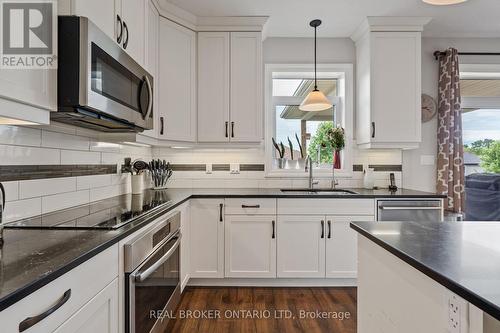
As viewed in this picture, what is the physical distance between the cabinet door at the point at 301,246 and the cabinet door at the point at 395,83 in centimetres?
108

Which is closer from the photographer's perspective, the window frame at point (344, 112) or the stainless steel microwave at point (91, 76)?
the stainless steel microwave at point (91, 76)

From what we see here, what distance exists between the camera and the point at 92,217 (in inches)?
57.4

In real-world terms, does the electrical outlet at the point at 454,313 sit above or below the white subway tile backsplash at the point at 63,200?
below

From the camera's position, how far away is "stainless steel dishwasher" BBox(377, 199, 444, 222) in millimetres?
2553

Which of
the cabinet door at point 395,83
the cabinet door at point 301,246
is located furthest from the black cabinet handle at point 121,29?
the cabinet door at point 395,83

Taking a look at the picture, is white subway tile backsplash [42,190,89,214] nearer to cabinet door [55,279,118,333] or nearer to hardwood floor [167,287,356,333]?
cabinet door [55,279,118,333]

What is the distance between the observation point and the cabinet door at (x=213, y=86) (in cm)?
285

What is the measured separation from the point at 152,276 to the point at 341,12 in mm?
2734

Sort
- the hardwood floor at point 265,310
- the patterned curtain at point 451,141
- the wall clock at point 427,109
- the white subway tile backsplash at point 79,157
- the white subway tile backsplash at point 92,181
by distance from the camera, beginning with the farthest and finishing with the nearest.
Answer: the wall clock at point 427,109, the patterned curtain at point 451,141, the hardwood floor at point 265,310, the white subway tile backsplash at point 92,181, the white subway tile backsplash at point 79,157

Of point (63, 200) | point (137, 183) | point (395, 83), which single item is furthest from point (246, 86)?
point (63, 200)

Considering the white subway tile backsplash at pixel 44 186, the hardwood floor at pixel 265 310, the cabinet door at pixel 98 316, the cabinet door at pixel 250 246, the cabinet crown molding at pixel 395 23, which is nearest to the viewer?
the cabinet door at pixel 98 316

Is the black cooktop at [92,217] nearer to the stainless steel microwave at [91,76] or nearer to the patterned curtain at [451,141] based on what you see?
the stainless steel microwave at [91,76]

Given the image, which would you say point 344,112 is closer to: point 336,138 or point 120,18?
point 336,138


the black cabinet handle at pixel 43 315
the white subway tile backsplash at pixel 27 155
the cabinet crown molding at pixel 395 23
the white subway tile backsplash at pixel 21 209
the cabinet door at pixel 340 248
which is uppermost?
the cabinet crown molding at pixel 395 23
